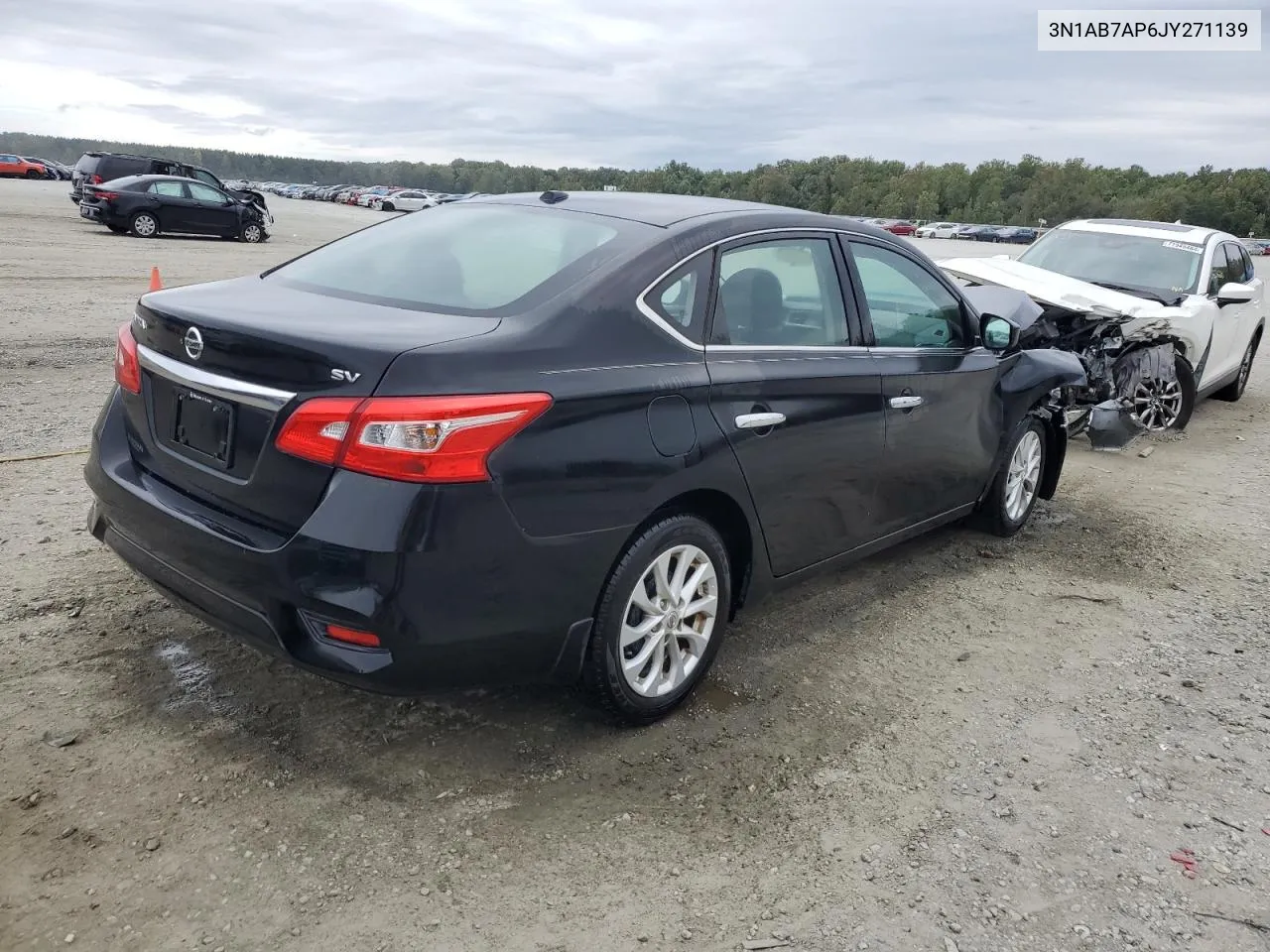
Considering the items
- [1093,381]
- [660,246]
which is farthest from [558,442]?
[1093,381]

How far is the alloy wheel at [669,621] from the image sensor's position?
3246 millimetres


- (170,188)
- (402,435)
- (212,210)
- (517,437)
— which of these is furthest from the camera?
(212,210)

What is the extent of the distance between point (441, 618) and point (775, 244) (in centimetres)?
198

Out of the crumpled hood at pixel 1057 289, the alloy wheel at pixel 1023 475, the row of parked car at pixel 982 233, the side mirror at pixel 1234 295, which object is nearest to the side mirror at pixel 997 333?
the alloy wheel at pixel 1023 475

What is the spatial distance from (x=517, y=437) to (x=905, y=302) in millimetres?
2390

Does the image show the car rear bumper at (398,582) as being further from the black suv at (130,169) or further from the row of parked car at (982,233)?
the row of parked car at (982,233)

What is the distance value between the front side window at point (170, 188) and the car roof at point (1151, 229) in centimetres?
1988

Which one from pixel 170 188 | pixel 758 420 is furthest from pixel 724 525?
pixel 170 188

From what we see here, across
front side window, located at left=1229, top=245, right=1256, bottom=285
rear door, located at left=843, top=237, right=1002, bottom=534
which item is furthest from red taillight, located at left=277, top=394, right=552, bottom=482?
front side window, located at left=1229, top=245, right=1256, bottom=285

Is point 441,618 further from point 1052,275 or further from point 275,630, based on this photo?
point 1052,275

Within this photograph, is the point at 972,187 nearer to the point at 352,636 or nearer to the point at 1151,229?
the point at 1151,229

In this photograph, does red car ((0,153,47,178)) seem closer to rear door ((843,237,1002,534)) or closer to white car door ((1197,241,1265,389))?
white car door ((1197,241,1265,389))

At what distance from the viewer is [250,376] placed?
9.21ft

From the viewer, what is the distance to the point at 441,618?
107 inches
